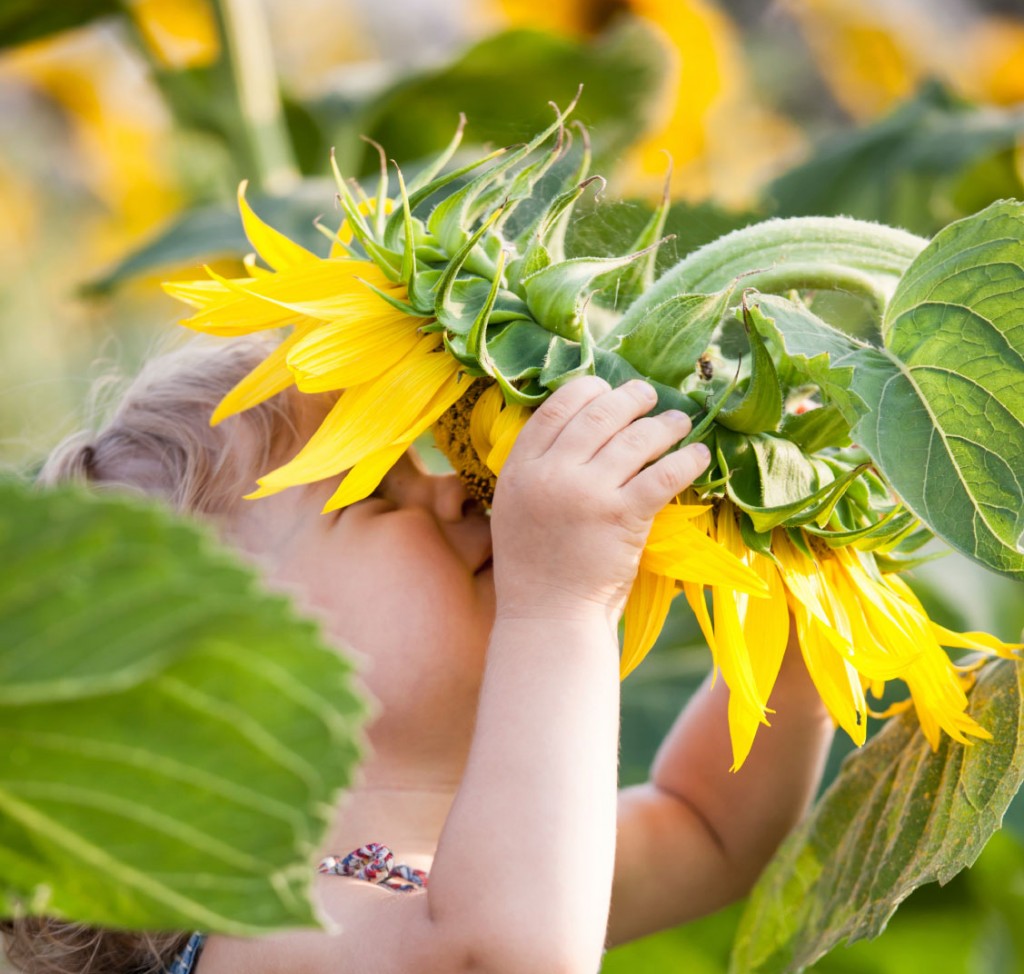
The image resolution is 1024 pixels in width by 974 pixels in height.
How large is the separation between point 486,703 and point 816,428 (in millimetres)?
193

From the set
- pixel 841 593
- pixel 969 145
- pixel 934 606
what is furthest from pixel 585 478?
pixel 969 145

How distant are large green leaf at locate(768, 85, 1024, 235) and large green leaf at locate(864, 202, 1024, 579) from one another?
0.71 metres

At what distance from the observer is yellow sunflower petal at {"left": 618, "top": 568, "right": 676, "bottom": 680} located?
1.98 ft

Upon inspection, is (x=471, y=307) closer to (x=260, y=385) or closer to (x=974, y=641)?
(x=260, y=385)

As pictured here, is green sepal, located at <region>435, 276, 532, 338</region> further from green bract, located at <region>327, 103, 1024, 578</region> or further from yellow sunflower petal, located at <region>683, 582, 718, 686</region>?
yellow sunflower petal, located at <region>683, 582, 718, 686</region>

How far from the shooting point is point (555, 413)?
1.89ft

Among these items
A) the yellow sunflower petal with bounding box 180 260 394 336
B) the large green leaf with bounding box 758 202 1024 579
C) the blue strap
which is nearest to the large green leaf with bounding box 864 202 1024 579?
the large green leaf with bounding box 758 202 1024 579

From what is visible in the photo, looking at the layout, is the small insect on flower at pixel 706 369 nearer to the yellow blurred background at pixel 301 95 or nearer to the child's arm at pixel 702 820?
the child's arm at pixel 702 820

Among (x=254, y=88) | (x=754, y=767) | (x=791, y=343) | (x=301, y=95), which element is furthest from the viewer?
(x=301, y=95)

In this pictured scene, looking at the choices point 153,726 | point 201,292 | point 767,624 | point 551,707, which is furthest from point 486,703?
point 153,726

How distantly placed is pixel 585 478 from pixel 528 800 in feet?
0.47

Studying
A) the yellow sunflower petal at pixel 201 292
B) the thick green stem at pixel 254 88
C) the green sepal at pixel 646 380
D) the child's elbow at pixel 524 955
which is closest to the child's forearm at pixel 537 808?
the child's elbow at pixel 524 955

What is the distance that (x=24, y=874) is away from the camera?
31cm

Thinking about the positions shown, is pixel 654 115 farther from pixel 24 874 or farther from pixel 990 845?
pixel 24 874
